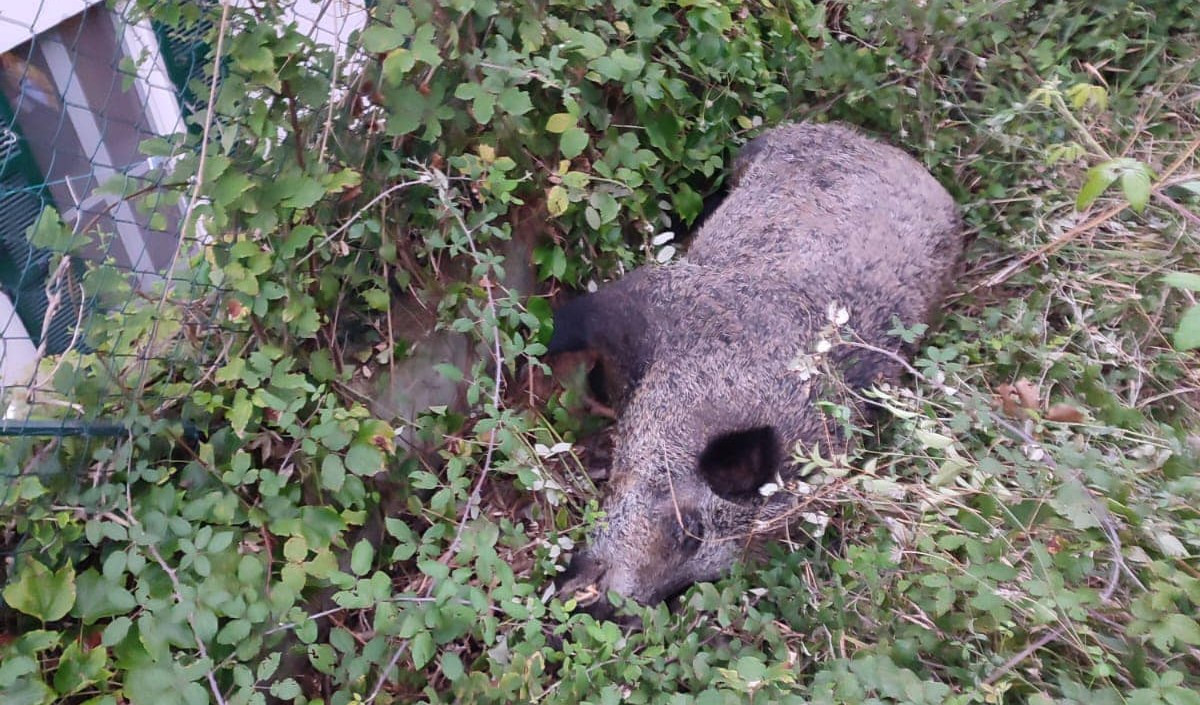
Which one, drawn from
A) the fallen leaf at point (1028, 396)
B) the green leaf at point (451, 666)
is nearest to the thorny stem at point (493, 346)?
the green leaf at point (451, 666)

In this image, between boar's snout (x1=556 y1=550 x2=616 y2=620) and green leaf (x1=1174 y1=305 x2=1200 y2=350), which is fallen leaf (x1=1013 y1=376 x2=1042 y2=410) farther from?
boar's snout (x1=556 y1=550 x2=616 y2=620)

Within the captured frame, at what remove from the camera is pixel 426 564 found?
2234mm

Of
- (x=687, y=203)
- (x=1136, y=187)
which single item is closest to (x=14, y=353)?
(x=687, y=203)

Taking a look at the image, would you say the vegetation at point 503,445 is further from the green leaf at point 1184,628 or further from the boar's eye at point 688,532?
the boar's eye at point 688,532

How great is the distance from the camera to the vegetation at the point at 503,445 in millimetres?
1988

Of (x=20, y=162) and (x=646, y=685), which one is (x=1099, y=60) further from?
(x=20, y=162)

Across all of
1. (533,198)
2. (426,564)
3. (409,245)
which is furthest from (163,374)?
(533,198)

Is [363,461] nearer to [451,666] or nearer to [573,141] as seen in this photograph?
[451,666]

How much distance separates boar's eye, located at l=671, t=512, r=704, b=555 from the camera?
3.11 m

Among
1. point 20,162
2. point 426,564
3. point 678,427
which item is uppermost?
point 20,162

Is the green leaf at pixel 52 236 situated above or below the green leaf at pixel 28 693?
above

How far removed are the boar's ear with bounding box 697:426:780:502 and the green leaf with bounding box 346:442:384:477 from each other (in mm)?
1305

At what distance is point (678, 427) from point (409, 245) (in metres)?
1.26

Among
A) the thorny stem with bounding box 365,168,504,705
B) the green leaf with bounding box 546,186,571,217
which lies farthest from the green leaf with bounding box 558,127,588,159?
the thorny stem with bounding box 365,168,504,705
